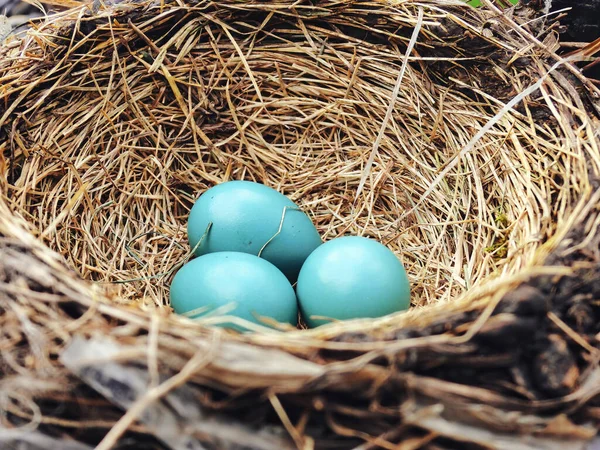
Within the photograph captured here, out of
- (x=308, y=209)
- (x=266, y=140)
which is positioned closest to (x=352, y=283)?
(x=308, y=209)

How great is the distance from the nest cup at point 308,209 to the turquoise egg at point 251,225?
0.59 ft

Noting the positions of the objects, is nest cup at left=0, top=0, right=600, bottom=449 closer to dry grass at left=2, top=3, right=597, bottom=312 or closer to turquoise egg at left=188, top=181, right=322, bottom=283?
dry grass at left=2, top=3, right=597, bottom=312

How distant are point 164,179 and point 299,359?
3.14ft

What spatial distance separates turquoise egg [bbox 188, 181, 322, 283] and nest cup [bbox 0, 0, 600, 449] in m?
0.18

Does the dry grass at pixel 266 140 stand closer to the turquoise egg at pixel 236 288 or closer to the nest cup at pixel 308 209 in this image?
the nest cup at pixel 308 209

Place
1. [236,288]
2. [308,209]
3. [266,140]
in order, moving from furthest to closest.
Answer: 1. [266,140]
2. [308,209]
3. [236,288]

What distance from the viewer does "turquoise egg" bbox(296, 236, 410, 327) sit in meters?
1.26

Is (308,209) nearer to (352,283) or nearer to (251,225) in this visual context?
(251,225)

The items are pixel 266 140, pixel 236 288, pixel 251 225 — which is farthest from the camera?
pixel 266 140

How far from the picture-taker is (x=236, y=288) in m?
1.23

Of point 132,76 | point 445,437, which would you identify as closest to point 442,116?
point 132,76

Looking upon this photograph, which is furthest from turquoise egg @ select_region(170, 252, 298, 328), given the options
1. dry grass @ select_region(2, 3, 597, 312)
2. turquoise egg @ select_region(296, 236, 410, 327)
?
dry grass @ select_region(2, 3, 597, 312)

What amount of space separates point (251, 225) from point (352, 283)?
32cm

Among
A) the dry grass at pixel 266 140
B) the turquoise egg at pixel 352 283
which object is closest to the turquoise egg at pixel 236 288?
the turquoise egg at pixel 352 283
